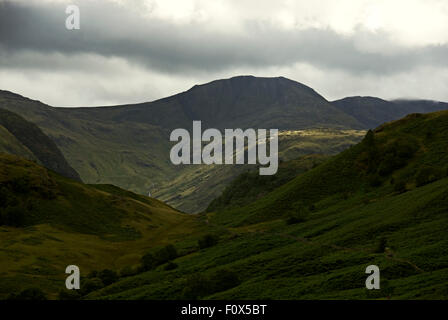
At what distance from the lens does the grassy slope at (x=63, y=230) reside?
96625 millimetres

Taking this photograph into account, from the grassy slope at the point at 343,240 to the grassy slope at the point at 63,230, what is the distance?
20.0 m

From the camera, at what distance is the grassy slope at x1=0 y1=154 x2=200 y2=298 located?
3804 inches

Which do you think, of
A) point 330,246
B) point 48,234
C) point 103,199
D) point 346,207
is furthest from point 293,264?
point 103,199

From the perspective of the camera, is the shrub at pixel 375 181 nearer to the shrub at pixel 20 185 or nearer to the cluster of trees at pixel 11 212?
the cluster of trees at pixel 11 212

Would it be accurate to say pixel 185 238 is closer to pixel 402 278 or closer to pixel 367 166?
pixel 367 166

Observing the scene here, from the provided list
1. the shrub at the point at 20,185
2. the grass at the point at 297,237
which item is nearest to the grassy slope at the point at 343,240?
the grass at the point at 297,237

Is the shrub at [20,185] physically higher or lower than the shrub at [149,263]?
higher

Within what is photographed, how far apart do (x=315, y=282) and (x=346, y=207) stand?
2304 inches

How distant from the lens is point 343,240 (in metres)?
73.7

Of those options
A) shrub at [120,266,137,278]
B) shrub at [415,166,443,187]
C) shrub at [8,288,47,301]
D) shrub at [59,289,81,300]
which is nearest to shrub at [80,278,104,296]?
shrub at [59,289,81,300]

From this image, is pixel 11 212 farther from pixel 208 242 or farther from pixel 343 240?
pixel 343 240

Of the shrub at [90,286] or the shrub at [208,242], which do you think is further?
the shrub at [208,242]

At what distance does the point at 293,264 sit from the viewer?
65750 mm

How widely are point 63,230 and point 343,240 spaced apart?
307ft
